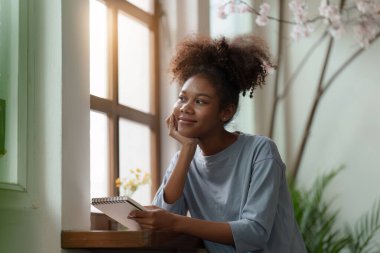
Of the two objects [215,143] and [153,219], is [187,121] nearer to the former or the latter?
[215,143]

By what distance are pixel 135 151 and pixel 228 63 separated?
3.15 ft

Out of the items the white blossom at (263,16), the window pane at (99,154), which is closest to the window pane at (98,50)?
the window pane at (99,154)

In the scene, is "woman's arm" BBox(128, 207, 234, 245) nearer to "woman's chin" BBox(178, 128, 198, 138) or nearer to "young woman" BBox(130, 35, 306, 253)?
"young woman" BBox(130, 35, 306, 253)

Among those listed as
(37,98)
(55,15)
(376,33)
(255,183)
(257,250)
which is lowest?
(257,250)

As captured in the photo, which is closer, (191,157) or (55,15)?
(55,15)

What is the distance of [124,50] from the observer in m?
3.23

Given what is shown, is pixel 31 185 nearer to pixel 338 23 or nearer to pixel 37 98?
pixel 37 98

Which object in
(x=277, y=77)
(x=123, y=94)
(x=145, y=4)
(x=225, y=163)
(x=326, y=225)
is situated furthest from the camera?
(x=277, y=77)

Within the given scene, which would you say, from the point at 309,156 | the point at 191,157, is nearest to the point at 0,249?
the point at 191,157

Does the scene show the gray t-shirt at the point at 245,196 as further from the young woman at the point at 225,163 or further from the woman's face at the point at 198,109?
the woman's face at the point at 198,109

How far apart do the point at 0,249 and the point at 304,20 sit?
2330 mm

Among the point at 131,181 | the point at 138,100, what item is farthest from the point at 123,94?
the point at 131,181

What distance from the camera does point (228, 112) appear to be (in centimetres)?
241

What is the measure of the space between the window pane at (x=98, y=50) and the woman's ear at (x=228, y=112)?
726 mm
